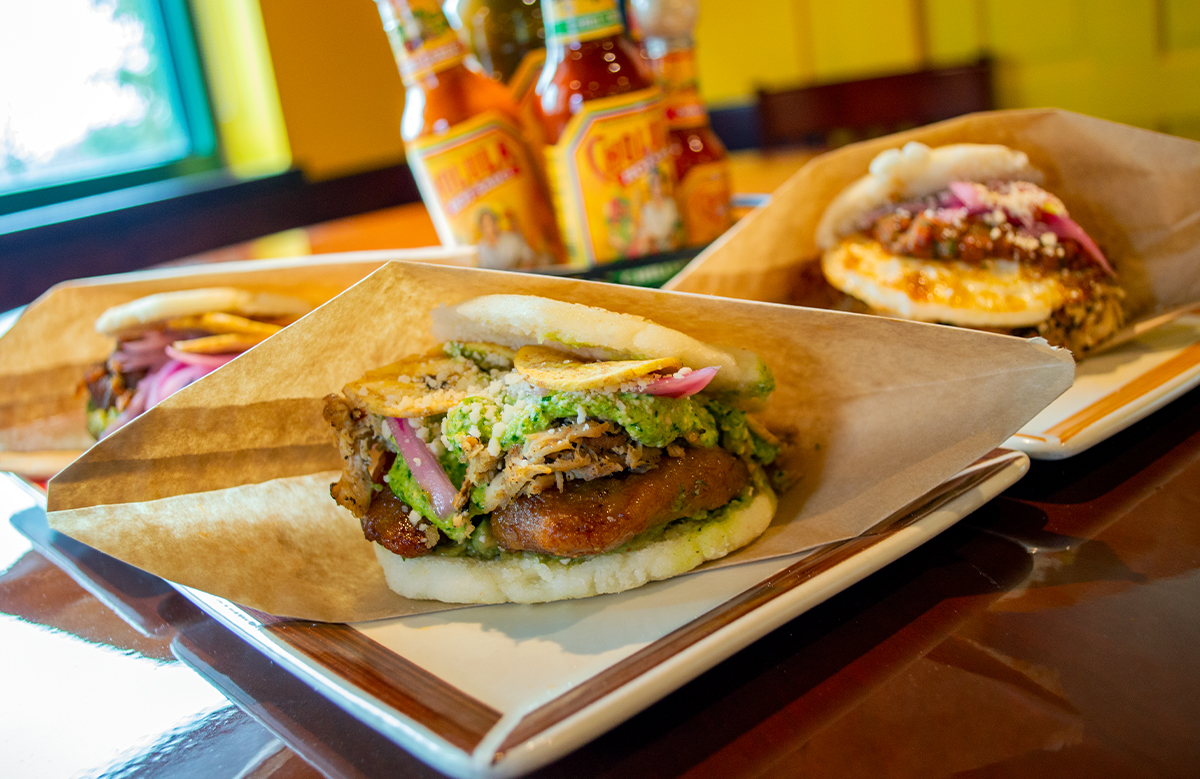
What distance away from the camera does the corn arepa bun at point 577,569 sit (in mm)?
947

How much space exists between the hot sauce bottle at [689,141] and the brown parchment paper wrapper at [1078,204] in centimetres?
50

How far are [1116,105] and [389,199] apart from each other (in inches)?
238

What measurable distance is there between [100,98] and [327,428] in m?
6.38

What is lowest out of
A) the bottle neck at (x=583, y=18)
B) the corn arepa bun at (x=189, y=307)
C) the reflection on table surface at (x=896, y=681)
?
the reflection on table surface at (x=896, y=681)

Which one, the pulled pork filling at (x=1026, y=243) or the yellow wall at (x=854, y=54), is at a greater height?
the yellow wall at (x=854, y=54)

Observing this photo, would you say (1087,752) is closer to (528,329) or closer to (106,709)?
(528,329)

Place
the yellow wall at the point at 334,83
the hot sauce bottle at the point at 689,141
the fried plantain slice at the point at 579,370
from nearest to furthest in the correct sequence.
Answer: the fried plantain slice at the point at 579,370, the hot sauce bottle at the point at 689,141, the yellow wall at the point at 334,83

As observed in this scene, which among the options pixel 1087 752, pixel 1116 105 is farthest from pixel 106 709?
pixel 1116 105

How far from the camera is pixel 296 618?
0.97 meters

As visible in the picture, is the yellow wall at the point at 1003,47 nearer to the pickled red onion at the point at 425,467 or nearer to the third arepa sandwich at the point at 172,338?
the third arepa sandwich at the point at 172,338

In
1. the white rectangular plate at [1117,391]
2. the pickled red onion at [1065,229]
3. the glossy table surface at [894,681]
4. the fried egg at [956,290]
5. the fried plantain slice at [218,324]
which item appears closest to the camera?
the glossy table surface at [894,681]

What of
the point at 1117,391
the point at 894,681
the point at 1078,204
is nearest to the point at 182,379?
the point at 894,681

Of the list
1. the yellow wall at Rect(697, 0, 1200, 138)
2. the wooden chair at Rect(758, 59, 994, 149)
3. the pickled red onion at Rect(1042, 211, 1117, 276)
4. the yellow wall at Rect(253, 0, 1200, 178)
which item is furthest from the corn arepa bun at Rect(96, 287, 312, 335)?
the wooden chair at Rect(758, 59, 994, 149)

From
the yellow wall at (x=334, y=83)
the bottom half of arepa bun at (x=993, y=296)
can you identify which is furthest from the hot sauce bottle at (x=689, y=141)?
the yellow wall at (x=334, y=83)
